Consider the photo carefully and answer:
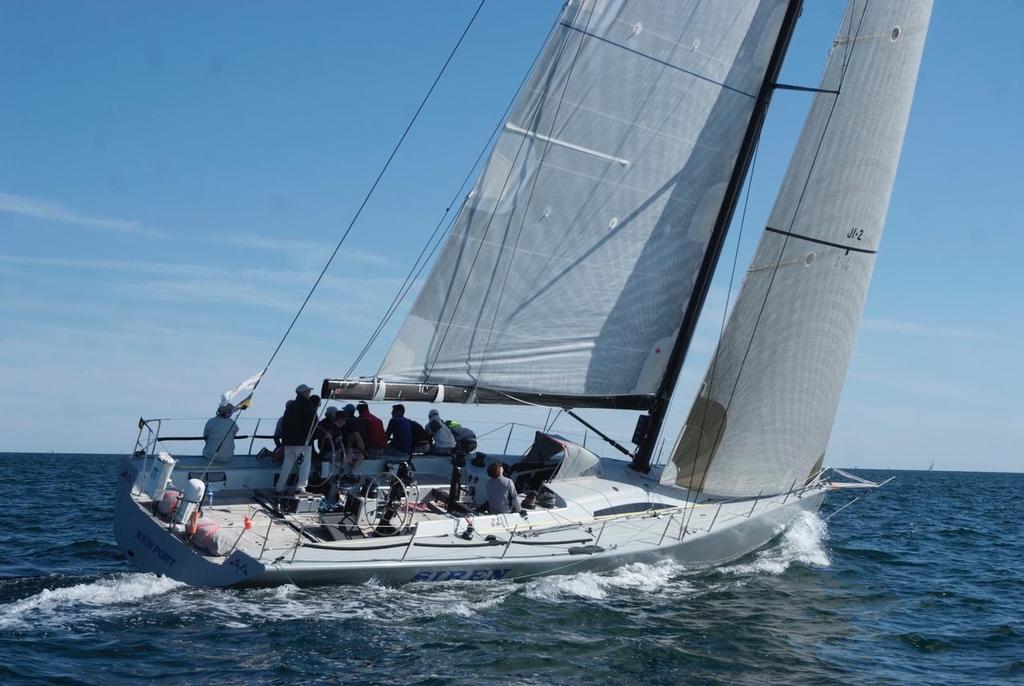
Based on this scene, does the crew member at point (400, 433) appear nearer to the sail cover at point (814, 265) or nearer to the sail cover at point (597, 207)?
the sail cover at point (597, 207)

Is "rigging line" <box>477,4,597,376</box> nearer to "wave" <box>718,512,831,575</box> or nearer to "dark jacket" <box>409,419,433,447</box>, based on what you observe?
"dark jacket" <box>409,419,433,447</box>

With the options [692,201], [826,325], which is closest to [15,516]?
[692,201]

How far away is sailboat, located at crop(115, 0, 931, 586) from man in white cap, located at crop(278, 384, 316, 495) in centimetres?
62

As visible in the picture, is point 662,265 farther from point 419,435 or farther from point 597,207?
point 419,435

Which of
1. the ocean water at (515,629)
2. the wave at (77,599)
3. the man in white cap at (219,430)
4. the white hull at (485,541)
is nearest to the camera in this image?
the ocean water at (515,629)

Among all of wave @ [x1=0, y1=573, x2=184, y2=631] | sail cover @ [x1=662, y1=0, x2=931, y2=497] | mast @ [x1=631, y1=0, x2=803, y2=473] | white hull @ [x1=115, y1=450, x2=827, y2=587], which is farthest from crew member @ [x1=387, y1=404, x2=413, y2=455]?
wave @ [x1=0, y1=573, x2=184, y2=631]

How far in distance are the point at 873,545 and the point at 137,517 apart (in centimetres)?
1352

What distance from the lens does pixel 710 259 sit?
1340 centimetres

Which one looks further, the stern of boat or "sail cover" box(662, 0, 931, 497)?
"sail cover" box(662, 0, 931, 497)

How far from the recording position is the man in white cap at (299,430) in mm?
10883

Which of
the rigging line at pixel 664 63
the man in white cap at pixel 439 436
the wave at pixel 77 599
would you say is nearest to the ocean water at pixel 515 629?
the wave at pixel 77 599

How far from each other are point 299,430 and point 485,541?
8.66 ft

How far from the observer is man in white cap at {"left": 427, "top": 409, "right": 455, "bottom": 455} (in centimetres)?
1328

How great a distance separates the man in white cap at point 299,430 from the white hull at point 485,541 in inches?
28.8
